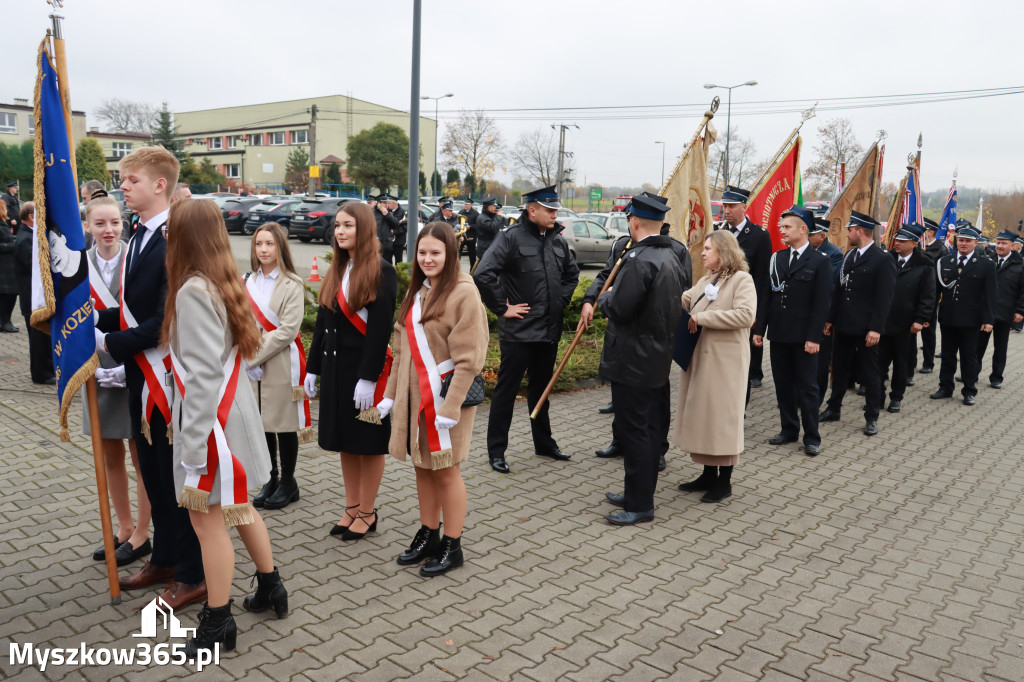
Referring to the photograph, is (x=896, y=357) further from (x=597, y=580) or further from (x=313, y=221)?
(x=313, y=221)

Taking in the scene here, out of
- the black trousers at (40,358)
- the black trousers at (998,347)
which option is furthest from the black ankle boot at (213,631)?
the black trousers at (998,347)

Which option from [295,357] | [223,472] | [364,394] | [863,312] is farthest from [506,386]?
[863,312]

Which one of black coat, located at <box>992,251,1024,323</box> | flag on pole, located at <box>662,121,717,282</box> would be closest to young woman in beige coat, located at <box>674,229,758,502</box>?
flag on pole, located at <box>662,121,717,282</box>

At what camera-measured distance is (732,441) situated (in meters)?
5.50

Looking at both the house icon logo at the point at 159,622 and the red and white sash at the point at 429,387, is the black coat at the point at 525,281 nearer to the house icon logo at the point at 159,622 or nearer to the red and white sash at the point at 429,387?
the red and white sash at the point at 429,387

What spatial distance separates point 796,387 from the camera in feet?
24.0

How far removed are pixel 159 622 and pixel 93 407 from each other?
1.08 metres

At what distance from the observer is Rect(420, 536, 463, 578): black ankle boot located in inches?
167

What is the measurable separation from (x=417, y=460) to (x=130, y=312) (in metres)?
1.61

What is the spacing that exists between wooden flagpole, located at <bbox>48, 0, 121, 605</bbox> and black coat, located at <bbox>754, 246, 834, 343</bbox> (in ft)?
18.6

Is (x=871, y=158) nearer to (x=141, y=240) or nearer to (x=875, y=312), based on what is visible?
(x=875, y=312)

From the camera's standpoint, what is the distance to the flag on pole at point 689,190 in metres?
7.45

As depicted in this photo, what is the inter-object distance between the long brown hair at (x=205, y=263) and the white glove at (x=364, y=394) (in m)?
0.97

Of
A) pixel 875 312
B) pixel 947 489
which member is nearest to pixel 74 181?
pixel 947 489
